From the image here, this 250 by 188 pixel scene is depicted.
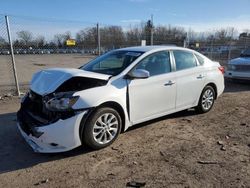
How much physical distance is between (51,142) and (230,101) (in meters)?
5.62

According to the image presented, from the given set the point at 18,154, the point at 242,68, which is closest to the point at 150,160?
the point at 18,154

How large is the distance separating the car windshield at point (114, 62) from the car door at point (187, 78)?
1.00 metres

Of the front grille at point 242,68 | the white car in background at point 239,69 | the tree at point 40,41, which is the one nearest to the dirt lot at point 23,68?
the tree at point 40,41

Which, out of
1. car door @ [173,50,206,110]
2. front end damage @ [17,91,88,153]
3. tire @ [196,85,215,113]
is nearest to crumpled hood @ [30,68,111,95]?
front end damage @ [17,91,88,153]

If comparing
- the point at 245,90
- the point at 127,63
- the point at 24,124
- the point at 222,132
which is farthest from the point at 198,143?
the point at 245,90

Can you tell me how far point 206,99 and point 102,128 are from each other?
10.1 feet

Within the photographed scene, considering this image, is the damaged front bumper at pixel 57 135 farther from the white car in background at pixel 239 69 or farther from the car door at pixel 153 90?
the white car in background at pixel 239 69

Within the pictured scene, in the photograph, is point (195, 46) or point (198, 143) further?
point (195, 46)

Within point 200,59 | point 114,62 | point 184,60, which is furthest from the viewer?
point 200,59

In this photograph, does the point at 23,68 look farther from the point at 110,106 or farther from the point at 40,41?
the point at 110,106

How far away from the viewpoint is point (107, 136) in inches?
170

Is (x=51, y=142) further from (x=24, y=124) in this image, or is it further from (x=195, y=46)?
(x=195, y=46)

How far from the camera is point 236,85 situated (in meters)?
10.4

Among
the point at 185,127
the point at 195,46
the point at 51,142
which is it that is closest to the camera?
the point at 51,142
